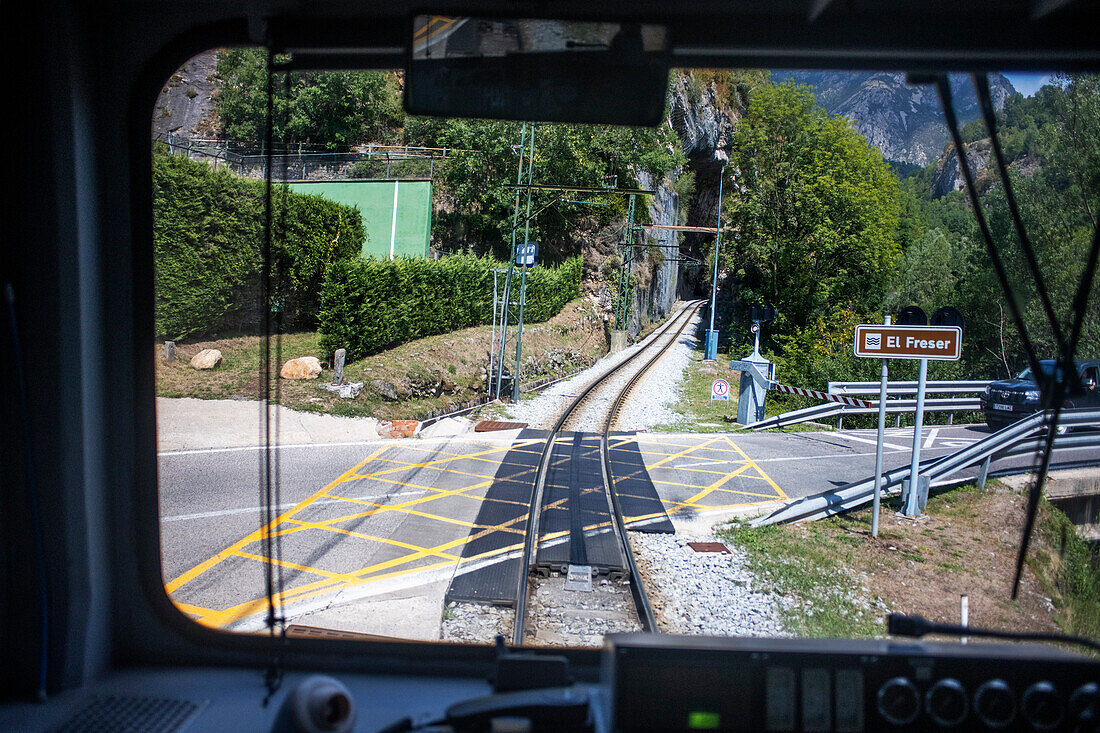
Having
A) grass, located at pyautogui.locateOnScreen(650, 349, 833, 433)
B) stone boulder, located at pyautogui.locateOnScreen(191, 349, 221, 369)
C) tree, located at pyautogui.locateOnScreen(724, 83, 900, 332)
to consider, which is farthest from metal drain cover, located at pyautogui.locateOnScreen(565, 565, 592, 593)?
tree, located at pyautogui.locateOnScreen(724, 83, 900, 332)

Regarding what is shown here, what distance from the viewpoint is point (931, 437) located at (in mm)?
14742

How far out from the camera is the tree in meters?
24.4

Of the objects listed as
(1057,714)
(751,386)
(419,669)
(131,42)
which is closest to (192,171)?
(751,386)

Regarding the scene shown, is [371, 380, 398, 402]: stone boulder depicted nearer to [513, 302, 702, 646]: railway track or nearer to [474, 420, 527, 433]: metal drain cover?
[474, 420, 527, 433]: metal drain cover

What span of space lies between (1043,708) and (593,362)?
24948 mm

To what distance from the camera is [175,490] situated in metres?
8.99

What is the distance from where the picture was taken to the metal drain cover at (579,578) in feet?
19.2

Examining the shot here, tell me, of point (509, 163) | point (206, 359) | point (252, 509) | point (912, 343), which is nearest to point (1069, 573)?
point (912, 343)

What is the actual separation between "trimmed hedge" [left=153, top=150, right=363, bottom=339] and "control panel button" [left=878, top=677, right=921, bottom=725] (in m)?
14.7

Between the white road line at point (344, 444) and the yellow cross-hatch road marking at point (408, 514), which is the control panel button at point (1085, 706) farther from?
the white road line at point (344, 444)

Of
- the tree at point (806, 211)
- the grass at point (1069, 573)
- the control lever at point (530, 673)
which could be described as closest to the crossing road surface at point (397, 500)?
the control lever at point (530, 673)

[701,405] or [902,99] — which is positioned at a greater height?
[902,99]

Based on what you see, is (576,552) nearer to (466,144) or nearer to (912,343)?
(912,343)

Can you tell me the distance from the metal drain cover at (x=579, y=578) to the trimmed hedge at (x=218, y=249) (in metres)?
10.9
